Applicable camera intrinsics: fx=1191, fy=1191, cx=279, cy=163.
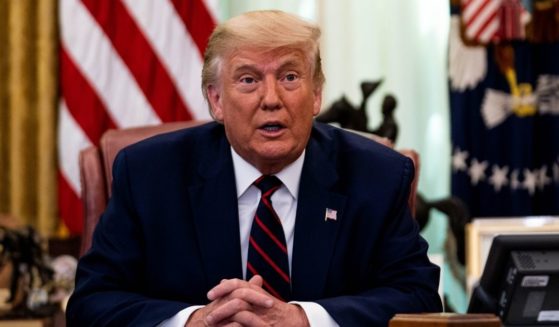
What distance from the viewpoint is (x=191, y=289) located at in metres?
2.79

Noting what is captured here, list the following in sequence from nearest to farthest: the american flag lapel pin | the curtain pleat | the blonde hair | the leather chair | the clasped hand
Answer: the clasped hand → the blonde hair → the american flag lapel pin → the leather chair → the curtain pleat

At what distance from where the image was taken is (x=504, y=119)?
5.39 m

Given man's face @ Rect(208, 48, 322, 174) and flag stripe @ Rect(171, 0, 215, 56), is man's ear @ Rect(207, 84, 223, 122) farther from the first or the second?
flag stripe @ Rect(171, 0, 215, 56)

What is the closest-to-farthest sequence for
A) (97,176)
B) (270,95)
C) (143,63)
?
(270,95) → (97,176) → (143,63)

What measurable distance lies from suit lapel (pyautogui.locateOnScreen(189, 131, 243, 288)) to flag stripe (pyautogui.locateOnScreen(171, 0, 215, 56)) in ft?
8.28

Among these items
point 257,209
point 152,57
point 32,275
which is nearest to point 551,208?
point 152,57

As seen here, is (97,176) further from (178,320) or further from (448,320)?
(448,320)

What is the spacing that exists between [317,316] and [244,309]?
0.55ft

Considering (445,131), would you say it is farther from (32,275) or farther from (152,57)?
(32,275)

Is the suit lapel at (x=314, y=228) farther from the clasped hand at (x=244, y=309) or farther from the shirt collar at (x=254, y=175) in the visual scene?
the clasped hand at (x=244, y=309)

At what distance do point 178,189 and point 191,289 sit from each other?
0.82 feet

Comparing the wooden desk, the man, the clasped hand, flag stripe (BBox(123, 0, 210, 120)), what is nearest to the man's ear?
the man

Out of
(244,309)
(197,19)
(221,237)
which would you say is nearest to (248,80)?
(221,237)

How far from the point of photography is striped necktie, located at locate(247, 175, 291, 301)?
109 inches
